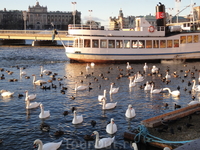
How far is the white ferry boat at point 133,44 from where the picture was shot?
1950 inches

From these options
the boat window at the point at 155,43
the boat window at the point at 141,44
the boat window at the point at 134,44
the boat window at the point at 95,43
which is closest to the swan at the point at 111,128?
the boat window at the point at 95,43

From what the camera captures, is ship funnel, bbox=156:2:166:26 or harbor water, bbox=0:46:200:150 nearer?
harbor water, bbox=0:46:200:150

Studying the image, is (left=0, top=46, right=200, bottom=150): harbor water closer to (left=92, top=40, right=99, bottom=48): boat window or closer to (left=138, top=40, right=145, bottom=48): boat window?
(left=92, top=40, right=99, bottom=48): boat window

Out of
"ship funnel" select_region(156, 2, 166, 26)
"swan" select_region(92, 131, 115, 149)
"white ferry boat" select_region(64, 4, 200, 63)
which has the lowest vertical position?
"swan" select_region(92, 131, 115, 149)

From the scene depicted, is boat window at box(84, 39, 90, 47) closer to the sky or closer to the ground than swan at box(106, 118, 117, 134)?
closer to the sky

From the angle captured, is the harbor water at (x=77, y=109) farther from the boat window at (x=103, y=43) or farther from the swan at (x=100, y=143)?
the boat window at (x=103, y=43)

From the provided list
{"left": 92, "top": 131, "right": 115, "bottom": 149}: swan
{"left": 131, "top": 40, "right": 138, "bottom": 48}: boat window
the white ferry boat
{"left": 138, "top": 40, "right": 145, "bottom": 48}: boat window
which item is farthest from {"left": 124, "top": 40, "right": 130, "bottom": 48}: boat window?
{"left": 92, "top": 131, "right": 115, "bottom": 149}: swan

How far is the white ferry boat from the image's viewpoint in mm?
49531

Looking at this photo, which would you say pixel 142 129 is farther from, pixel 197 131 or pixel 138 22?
pixel 138 22

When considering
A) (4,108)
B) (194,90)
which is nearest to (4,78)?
(4,108)

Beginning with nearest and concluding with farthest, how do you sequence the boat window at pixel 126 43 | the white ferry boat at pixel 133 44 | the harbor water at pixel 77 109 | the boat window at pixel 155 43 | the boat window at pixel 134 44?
the harbor water at pixel 77 109 → the white ferry boat at pixel 133 44 → the boat window at pixel 126 43 → the boat window at pixel 134 44 → the boat window at pixel 155 43

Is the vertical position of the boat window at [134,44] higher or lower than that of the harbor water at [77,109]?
higher

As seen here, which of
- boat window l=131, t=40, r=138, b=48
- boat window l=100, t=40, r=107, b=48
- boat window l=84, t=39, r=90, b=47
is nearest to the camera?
boat window l=84, t=39, r=90, b=47

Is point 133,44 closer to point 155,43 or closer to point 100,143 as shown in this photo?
point 155,43
